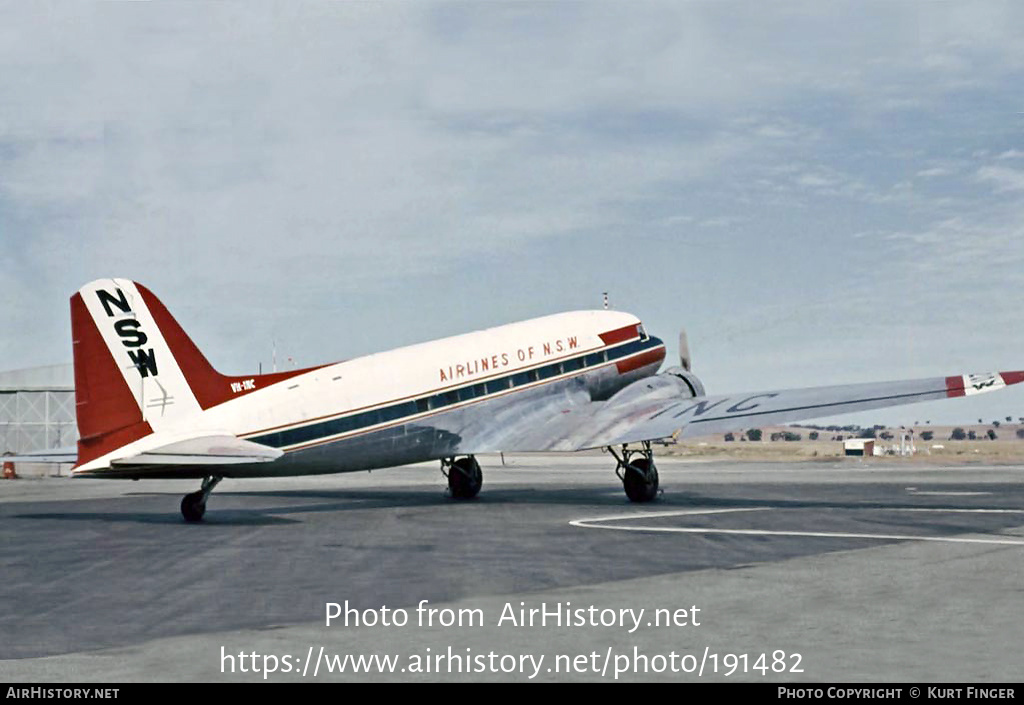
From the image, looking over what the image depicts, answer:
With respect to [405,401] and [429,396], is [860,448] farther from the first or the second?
[405,401]

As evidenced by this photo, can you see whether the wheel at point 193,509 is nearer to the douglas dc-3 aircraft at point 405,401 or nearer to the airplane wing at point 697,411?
the douglas dc-3 aircraft at point 405,401

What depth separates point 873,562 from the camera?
789 inches

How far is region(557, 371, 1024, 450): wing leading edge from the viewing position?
32.2 metres

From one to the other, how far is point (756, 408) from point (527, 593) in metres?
19.5

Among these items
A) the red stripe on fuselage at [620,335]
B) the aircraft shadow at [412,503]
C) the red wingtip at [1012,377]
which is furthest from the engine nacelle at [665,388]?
the red wingtip at [1012,377]

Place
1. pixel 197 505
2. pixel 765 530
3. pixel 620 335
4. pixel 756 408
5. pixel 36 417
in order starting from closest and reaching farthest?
1. pixel 765 530
2. pixel 197 505
3. pixel 756 408
4. pixel 620 335
5. pixel 36 417

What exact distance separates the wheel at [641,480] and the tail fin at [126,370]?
518 inches

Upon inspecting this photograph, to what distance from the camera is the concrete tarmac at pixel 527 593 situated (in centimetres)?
1174

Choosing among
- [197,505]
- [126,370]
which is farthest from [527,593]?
[126,370]

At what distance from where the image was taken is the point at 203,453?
94.6ft

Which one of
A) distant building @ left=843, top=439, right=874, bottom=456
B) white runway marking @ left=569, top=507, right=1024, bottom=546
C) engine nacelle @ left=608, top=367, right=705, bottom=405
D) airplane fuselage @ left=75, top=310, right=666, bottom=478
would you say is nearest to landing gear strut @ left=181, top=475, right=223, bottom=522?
airplane fuselage @ left=75, top=310, right=666, bottom=478
